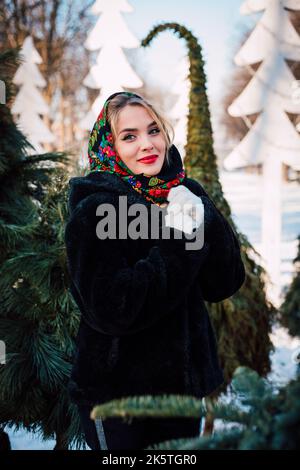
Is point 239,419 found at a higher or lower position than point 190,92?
lower

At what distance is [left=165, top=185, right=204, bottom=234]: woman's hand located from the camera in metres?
1.38

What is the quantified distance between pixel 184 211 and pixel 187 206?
2 centimetres

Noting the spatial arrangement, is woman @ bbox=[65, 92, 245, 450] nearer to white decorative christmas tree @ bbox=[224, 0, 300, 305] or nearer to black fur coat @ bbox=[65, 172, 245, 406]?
black fur coat @ bbox=[65, 172, 245, 406]

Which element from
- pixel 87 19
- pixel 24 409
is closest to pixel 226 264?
pixel 24 409

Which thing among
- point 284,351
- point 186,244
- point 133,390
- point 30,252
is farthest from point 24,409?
point 284,351

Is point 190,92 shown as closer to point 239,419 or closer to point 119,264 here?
point 119,264

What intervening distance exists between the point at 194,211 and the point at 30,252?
3.48 feet

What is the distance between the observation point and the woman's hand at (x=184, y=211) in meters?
1.38

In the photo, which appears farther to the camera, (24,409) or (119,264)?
(24,409)

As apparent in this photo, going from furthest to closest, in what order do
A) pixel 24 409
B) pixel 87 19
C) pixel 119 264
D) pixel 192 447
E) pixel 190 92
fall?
pixel 87 19 → pixel 190 92 → pixel 24 409 → pixel 119 264 → pixel 192 447

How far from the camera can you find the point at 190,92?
318cm

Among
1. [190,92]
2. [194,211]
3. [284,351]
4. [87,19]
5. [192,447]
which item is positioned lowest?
[284,351]

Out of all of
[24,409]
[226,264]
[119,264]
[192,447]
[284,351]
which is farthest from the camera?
[284,351]

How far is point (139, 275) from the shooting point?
1290 mm
